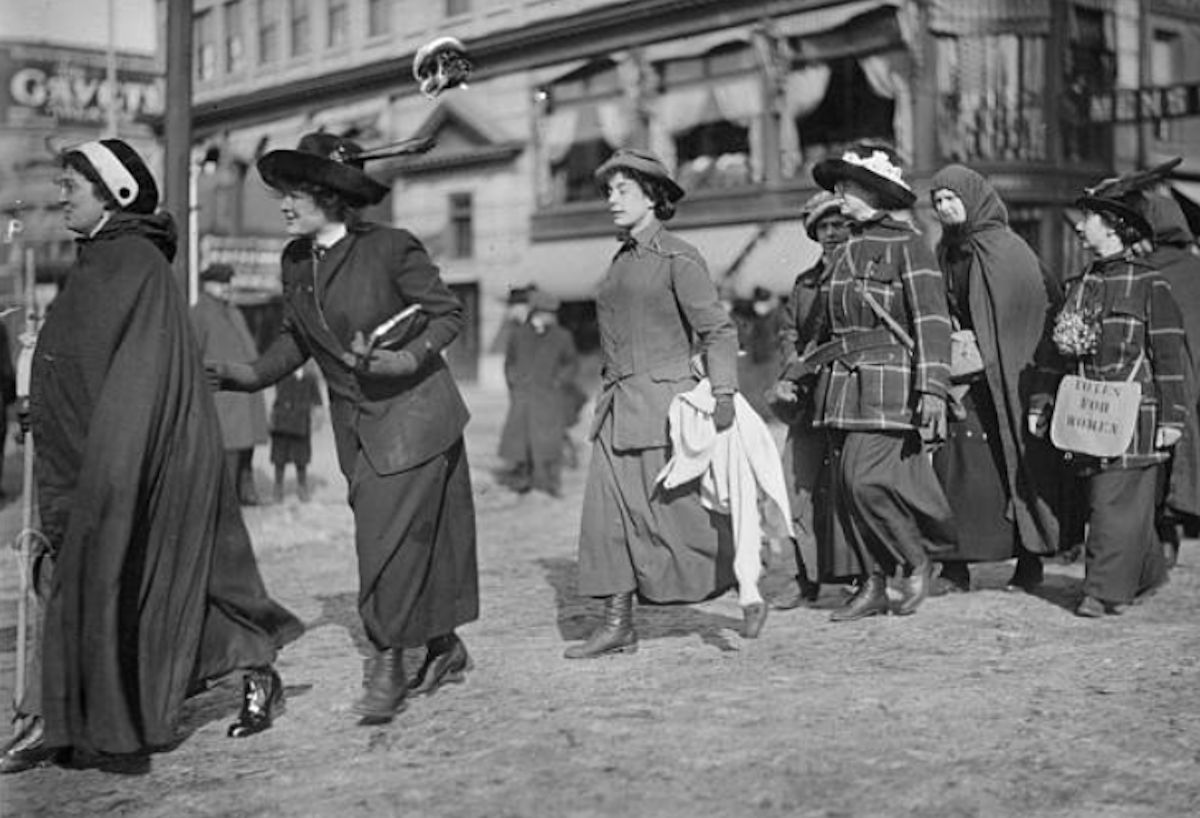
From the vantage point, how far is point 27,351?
16.3 ft

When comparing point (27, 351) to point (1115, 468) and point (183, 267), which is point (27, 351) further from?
point (1115, 468)

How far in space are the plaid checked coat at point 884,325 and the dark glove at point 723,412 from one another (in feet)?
2.92

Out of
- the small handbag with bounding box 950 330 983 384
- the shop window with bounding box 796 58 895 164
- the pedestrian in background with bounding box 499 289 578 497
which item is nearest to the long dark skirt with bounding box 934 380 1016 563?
the small handbag with bounding box 950 330 983 384

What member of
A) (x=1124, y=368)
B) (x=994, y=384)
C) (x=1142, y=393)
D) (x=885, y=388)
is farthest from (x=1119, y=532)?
(x=885, y=388)

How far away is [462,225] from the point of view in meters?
26.8

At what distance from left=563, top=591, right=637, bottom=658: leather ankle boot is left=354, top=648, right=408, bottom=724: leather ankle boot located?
99 centimetres

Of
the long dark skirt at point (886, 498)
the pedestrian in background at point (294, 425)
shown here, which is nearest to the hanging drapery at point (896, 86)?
the pedestrian in background at point (294, 425)

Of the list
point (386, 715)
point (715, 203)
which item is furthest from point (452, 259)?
point (386, 715)

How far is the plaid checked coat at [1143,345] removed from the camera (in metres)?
6.54

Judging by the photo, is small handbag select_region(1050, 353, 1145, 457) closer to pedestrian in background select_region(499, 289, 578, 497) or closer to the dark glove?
the dark glove

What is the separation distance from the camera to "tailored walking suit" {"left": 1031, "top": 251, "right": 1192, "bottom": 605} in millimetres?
6539

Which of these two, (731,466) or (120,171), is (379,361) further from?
(731,466)

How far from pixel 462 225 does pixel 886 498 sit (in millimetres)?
20989

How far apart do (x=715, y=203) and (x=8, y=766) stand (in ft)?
64.0
